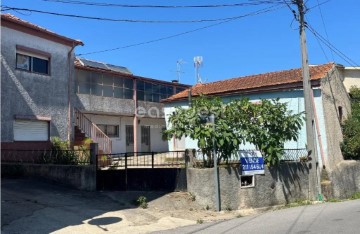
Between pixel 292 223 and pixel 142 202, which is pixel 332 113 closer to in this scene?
pixel 292 223

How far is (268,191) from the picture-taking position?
13.2m

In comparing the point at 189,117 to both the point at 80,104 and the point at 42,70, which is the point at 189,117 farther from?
the point at 80,104

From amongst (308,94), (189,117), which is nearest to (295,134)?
(308,94)

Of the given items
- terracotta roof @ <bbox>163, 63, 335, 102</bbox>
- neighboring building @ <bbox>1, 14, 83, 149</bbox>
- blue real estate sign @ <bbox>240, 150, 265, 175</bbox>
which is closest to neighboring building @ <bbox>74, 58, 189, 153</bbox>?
neighboring building @ <bbox>1, 14, 83, 149</bbox>

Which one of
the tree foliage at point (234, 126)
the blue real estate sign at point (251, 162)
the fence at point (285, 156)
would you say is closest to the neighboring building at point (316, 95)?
the fence at point (285, 156)

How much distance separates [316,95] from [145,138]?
13900mm

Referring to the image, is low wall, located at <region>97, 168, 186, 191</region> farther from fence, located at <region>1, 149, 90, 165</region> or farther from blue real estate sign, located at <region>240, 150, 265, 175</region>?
blue real estate sign, located at <region>240, 150, 265, 175</region>

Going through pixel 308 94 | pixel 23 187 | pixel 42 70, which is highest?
pixel 42 70

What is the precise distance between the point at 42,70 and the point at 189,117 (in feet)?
27.9

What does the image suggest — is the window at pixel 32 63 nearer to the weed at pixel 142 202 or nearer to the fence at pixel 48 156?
the fence at pixel 48 156

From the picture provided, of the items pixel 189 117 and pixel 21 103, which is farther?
pixel 21 103

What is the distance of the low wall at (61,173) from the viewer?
13219mm

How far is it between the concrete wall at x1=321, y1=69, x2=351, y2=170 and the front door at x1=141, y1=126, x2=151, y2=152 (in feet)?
43.1

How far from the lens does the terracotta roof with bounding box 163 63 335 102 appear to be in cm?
1767
